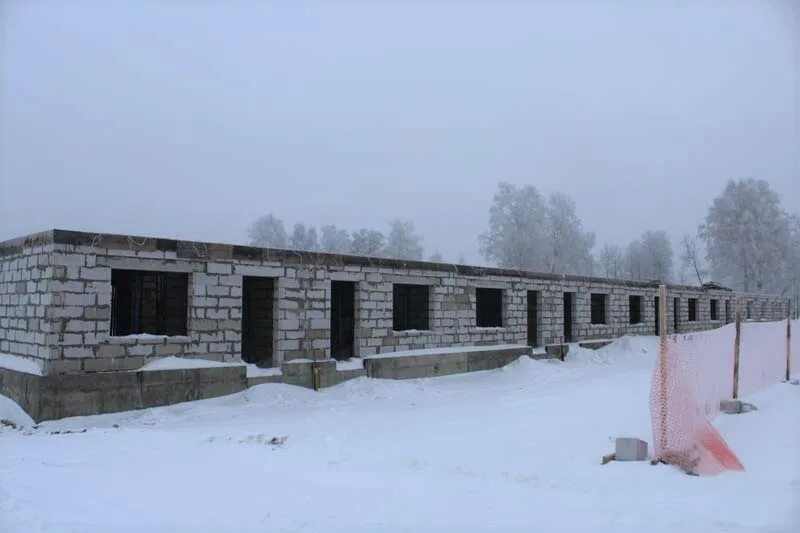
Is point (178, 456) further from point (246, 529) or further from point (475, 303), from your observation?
point (475, 303)

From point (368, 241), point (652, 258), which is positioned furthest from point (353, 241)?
point (652, 258)

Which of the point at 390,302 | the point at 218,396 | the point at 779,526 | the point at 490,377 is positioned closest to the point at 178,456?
the point at 218,396

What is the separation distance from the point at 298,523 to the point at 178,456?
312 centimetres

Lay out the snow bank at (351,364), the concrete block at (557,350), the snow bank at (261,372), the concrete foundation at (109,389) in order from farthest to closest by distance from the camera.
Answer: the concrete block at (557,350)
the snow bank at (351,364)
the snow bank at (261,372)
the concrete foundation at (109,389)

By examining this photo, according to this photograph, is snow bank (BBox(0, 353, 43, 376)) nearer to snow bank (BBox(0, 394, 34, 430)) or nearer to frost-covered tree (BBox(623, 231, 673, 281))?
snow bank (BBox(0, 394, 34, 430))

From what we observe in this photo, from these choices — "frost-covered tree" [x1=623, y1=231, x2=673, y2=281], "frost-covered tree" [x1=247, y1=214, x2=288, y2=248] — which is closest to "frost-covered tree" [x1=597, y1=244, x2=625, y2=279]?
"frost-covered tree" [x1=623, y1=231, x2=673, y2=281]

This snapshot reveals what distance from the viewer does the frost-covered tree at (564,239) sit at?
6456cm

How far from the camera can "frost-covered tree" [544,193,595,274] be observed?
6456 cm

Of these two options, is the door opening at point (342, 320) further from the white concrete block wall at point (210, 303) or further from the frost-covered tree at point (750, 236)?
the frost-covered tree at point (750, 236)

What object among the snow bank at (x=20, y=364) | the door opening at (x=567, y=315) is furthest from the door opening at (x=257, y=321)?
the door opening at (x=567, y=315)

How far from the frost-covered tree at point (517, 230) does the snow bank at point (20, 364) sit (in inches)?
2061

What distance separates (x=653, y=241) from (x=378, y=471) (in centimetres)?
8514

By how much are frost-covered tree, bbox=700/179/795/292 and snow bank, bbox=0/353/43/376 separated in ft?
183

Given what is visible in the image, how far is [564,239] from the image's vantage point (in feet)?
214
